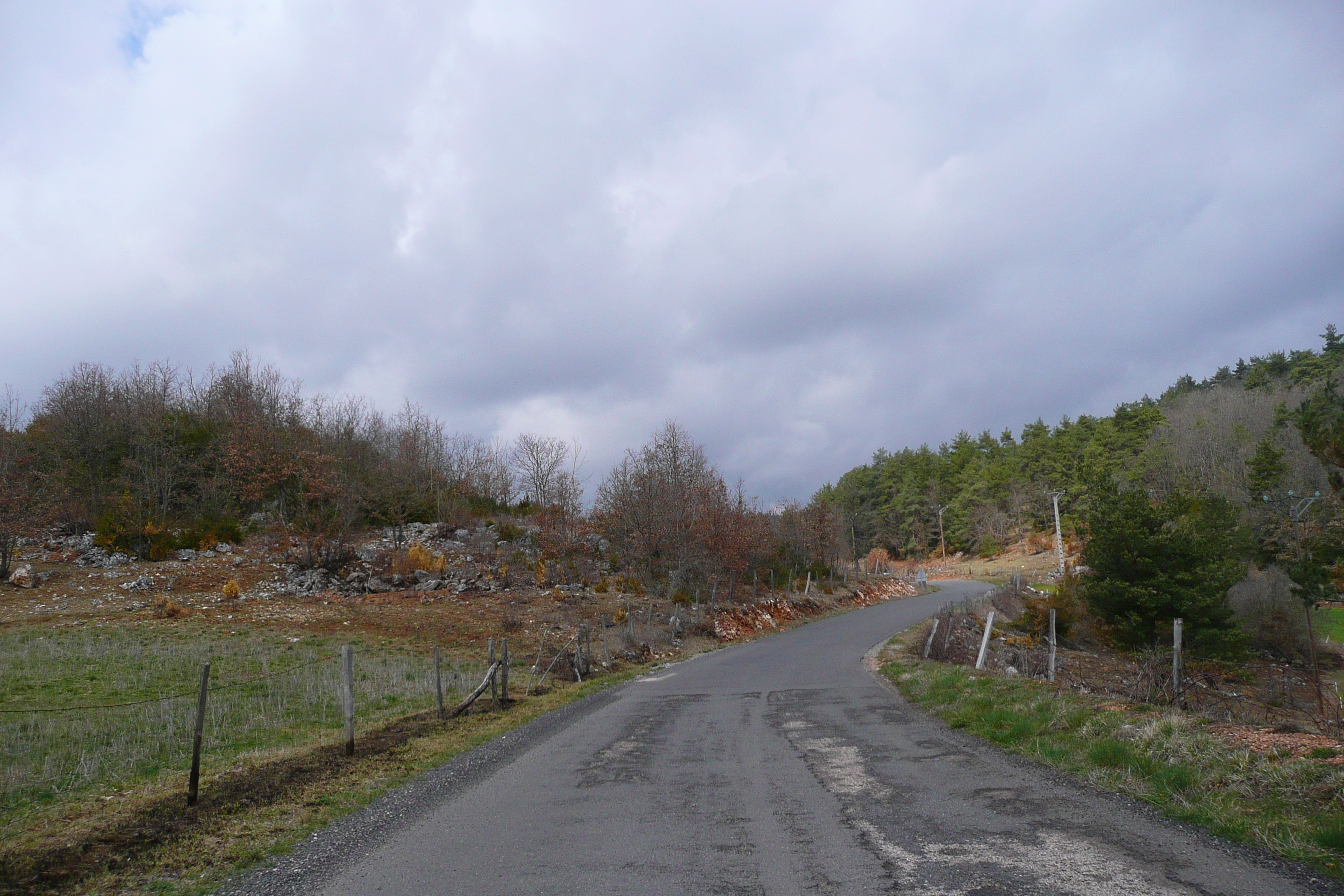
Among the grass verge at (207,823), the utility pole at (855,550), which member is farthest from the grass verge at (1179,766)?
the utility pole at (855,550)

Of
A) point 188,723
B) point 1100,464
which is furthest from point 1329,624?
point 188,723

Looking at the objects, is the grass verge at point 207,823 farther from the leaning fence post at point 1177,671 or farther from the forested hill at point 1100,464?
the forested hill at point 1100,464

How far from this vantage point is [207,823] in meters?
7.03

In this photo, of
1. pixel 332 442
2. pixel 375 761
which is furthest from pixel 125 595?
pixel 375 761

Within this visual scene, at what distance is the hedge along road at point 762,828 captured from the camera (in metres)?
5.08

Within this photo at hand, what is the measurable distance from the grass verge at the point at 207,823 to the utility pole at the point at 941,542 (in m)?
87.8

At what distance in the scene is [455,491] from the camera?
5084 cm

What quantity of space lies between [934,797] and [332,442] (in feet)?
156

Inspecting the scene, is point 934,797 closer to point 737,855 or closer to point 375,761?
point 737,855

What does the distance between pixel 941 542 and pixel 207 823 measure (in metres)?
99.3

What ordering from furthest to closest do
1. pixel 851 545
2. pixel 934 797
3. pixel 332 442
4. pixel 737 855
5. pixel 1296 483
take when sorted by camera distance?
pixel 851 545 < pixel 1296 483 < pixel 332 442 < pixel 934 797 < pixel 737 855

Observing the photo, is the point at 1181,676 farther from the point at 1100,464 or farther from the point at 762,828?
the point at 1100,464

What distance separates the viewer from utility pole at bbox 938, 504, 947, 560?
9271cm

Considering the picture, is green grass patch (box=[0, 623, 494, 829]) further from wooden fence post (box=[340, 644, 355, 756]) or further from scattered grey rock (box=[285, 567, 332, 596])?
scattered grey rock (box=[285, 567, 332, 596])
